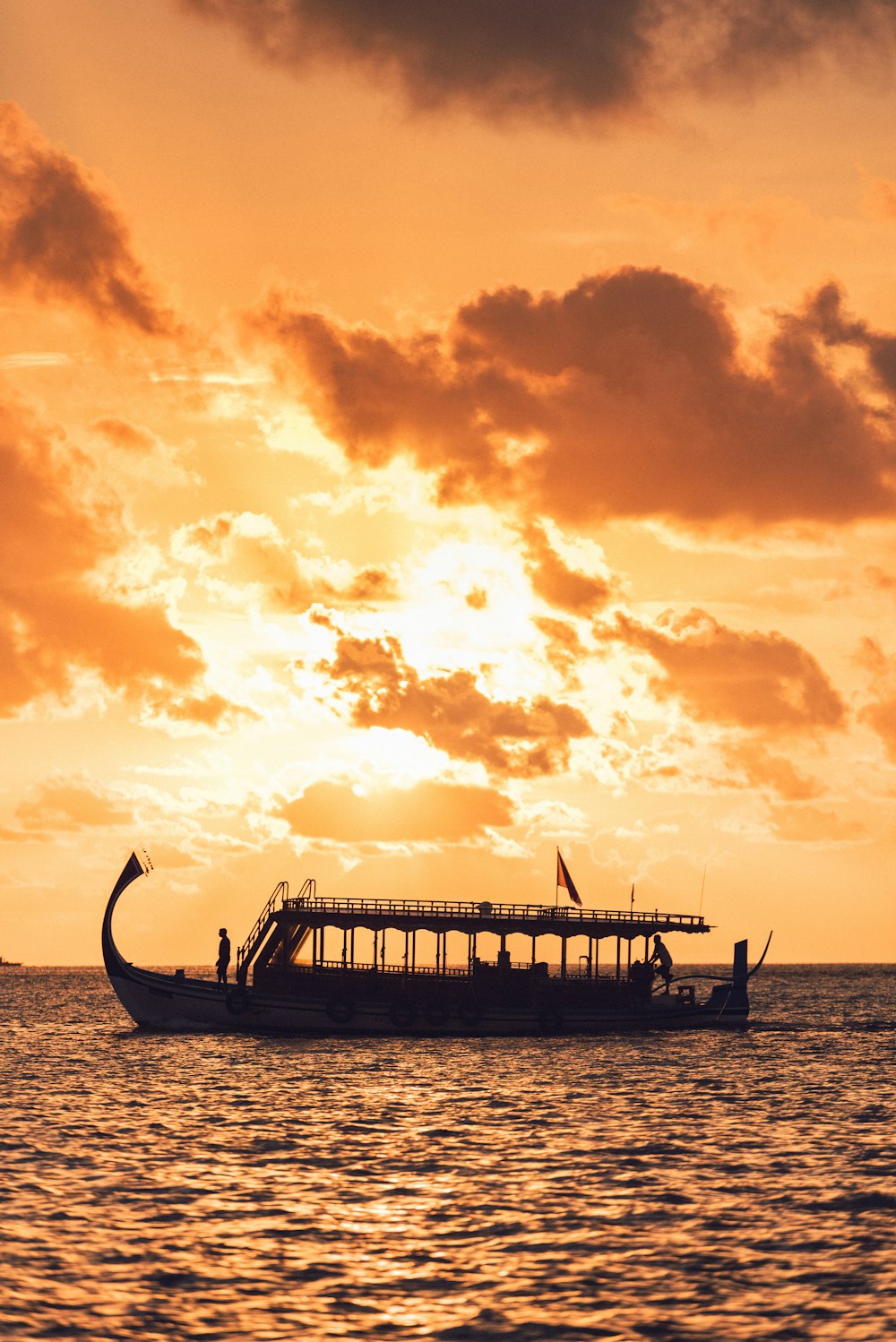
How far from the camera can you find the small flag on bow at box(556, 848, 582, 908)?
69.3 m

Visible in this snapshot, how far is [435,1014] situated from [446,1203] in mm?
39169

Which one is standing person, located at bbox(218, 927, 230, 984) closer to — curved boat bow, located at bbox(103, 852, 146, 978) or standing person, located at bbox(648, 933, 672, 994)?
curved boat bow, located at bbox(103, 852, 146, 978)

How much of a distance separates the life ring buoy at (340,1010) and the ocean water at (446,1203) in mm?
8922

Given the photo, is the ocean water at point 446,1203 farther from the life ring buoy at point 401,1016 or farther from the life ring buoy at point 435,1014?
the life ring buoy at point 435,1014

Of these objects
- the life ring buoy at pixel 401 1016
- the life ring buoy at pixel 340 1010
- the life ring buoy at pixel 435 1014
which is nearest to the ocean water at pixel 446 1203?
the life ring buoy at pixel 340 1010

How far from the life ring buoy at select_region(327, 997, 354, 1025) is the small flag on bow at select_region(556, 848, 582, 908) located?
11.4 metres

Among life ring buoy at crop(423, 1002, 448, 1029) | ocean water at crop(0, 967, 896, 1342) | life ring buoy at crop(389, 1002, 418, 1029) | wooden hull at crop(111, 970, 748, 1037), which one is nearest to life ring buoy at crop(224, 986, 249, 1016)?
wooden hull at crop(111, 970, 748, 1037)

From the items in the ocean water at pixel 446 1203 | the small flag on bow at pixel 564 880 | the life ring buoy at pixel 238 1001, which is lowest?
the ocean water at pixel 446 1203

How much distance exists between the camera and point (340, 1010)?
65.6 metres

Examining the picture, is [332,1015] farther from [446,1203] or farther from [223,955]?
[446,1203]

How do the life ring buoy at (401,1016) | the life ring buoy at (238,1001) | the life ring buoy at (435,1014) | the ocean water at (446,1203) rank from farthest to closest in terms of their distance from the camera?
the life ring buoy at (435,1014)
the life ring buoy at (401,1016)
the life ring buoy at (238,1001)
the ocean water at (446,1203)

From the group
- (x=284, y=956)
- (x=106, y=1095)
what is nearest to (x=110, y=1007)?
(x=284, y=956)

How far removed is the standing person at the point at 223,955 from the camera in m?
65.8

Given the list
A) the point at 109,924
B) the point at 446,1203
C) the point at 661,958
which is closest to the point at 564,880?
the point at 661,958
